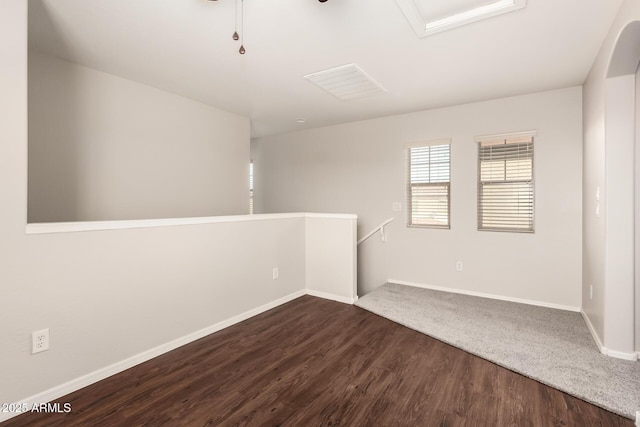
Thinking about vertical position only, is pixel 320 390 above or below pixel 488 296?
below

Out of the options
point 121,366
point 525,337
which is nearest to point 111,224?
point 121,366

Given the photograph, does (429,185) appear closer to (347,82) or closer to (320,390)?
(347,82)

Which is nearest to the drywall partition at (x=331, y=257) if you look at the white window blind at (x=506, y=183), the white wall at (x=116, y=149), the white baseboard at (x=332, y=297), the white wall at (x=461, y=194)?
the white baseboard at (x=332, y=297)

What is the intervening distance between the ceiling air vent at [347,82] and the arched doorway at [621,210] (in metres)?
1.96

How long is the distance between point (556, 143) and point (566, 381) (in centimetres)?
265

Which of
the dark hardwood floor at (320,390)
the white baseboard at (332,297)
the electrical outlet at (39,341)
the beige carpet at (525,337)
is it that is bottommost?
the dark hardwood floor at (320,390)

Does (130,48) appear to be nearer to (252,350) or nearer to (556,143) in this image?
(252,350)

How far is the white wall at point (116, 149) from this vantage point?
2.75 m

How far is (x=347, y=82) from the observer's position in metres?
3.31

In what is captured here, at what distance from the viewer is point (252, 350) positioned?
8.53 feet

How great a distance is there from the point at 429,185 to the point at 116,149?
3.92m

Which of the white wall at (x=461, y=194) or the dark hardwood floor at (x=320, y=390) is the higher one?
the white wall at (x=461, y=194)

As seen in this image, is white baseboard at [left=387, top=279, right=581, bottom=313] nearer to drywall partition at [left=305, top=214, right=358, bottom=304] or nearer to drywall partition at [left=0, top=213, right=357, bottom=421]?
→ drywall partition at [left=305, top=214, right=358, bottom=304]

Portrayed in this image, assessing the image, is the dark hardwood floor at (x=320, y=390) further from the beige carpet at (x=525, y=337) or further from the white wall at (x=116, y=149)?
the white wall at (x=116, y=149)
